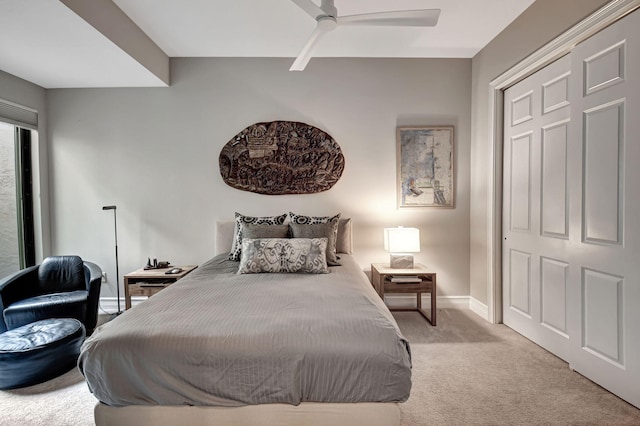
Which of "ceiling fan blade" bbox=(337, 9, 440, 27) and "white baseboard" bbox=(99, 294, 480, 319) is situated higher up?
"ceiling fan blade" bbox=(337, 9, 440, 27)

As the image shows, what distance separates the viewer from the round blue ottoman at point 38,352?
221 centimetres

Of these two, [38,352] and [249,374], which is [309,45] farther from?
[38,352]

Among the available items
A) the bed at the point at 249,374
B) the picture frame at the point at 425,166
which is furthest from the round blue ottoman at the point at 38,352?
the picture frame at the point at 425,166

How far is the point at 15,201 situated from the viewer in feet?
12.0

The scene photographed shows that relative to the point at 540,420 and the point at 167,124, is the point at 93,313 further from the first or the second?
the point at 540,420

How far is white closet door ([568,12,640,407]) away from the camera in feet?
6.53

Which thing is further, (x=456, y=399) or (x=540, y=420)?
(x=456, y=399)

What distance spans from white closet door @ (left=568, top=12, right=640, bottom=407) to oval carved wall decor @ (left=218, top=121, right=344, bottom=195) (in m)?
2.21

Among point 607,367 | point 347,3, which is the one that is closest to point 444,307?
point 607,367

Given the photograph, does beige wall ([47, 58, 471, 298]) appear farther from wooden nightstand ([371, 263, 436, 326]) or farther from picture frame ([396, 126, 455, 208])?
wooden nightstand ([371, 263, 436, 326])

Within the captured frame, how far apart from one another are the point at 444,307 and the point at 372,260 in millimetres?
999

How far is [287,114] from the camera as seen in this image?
12.6 ft

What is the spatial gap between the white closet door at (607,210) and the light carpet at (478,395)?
22 cm

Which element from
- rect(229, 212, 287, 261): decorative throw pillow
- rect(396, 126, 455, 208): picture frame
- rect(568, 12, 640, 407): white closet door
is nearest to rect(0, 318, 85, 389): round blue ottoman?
rect(229, 212, 287, 261): decorative throw pillow
